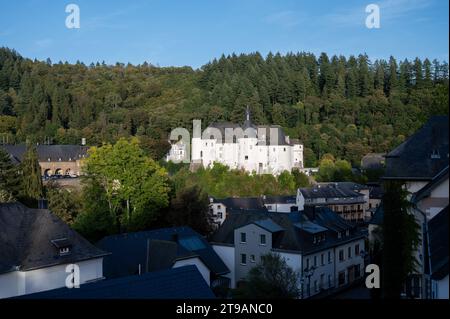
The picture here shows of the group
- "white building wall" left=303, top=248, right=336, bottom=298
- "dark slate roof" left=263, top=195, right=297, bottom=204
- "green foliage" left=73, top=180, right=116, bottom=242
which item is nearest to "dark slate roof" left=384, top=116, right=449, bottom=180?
"white building wall" left=303, top=248, right=336, bottom=298

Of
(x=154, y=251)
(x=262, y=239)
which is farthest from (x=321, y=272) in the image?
(x=154, y=251)

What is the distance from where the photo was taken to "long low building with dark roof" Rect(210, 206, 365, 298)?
72.6 feet

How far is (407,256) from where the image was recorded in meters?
7.99

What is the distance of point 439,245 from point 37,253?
13.0m

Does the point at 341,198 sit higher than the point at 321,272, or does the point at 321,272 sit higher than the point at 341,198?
the point at 341,198

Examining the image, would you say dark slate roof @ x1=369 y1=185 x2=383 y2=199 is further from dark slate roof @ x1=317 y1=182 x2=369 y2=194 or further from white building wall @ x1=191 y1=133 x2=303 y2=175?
white building wall @ x1=191 y1=133 x2=303 y2=175

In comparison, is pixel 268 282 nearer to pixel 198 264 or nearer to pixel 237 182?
pixel 198 264

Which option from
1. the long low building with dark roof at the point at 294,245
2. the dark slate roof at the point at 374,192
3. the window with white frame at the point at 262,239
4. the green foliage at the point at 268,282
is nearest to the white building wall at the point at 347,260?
the long low building with dark roof at the point at 294,245

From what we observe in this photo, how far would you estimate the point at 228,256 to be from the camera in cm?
2352

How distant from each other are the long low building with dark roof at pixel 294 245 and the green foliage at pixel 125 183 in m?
6.78

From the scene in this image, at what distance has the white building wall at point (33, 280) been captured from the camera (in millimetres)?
14977
